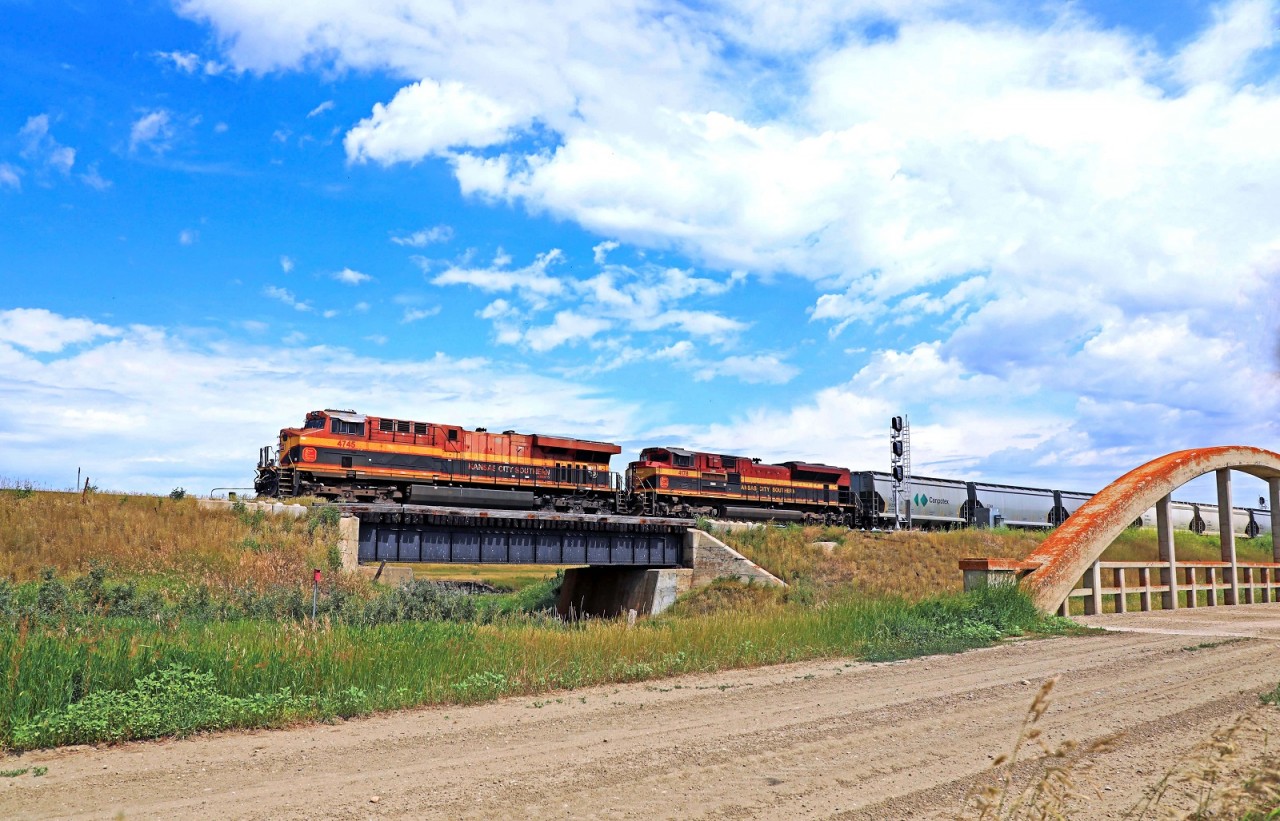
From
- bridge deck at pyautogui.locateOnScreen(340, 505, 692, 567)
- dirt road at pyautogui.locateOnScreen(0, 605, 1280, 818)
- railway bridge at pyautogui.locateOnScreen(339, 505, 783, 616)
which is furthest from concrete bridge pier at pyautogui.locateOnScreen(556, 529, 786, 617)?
dirt road at pyautogui.locateOnScreen(0, 605, 1280, 818)

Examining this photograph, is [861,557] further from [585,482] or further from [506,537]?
[506,537]

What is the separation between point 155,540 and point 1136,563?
1090 inches

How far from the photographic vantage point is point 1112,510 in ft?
72.8

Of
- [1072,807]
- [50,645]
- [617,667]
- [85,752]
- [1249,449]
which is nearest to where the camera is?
[1072,807]

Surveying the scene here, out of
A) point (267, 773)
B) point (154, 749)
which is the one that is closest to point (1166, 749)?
point (267, 773)

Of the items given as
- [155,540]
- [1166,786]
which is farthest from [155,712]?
[155,540]

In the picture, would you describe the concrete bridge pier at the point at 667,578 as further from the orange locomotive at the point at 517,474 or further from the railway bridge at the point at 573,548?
the orange locomotive at the point at 517,474

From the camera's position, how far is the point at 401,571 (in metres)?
35.7

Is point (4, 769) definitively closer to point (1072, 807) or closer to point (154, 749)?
point (154, 749)

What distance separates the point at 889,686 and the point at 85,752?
892 centimetres

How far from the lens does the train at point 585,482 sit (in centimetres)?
3341

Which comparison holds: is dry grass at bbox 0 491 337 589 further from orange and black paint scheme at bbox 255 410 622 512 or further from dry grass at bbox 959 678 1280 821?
dry grass at bbox 959 678 1280 821

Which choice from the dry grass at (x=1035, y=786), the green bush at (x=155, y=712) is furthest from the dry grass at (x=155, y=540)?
the dry grass at (x=1035, y=786)

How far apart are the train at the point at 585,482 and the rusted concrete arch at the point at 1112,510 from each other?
2220 centimetres
